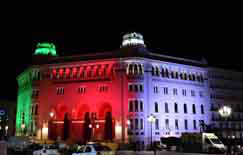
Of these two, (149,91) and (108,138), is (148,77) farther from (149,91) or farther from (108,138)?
(108,138)

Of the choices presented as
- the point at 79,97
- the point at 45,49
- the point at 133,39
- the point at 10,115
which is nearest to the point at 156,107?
the point at 133,39

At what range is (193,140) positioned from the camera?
37062 millimetres

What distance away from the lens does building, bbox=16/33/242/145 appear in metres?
58.5

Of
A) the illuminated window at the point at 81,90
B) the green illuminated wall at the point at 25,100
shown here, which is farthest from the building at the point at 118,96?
the green illuminated wall at the point at 25,100

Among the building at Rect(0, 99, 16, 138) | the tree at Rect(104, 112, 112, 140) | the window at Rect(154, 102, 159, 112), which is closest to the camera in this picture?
the tree at Rect(104, 112, 112, 140)

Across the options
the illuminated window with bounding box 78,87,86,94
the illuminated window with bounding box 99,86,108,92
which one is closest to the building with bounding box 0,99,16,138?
the illuminated window with bounding box 78,87,86,94

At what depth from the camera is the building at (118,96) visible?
58459 millimetres

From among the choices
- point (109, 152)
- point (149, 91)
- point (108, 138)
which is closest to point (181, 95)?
point (149, 91)

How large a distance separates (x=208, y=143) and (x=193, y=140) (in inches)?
83.5

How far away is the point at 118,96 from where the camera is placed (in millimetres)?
59000

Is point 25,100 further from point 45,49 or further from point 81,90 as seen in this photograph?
point 81,90

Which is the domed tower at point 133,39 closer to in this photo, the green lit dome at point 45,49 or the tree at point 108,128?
the tree at point 108,128

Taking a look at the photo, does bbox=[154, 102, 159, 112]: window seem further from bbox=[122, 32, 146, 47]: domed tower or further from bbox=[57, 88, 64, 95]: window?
bbox=[57, 88, 64, 95]: window

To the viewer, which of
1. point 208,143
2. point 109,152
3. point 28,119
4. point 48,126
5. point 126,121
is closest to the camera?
point 109,152
